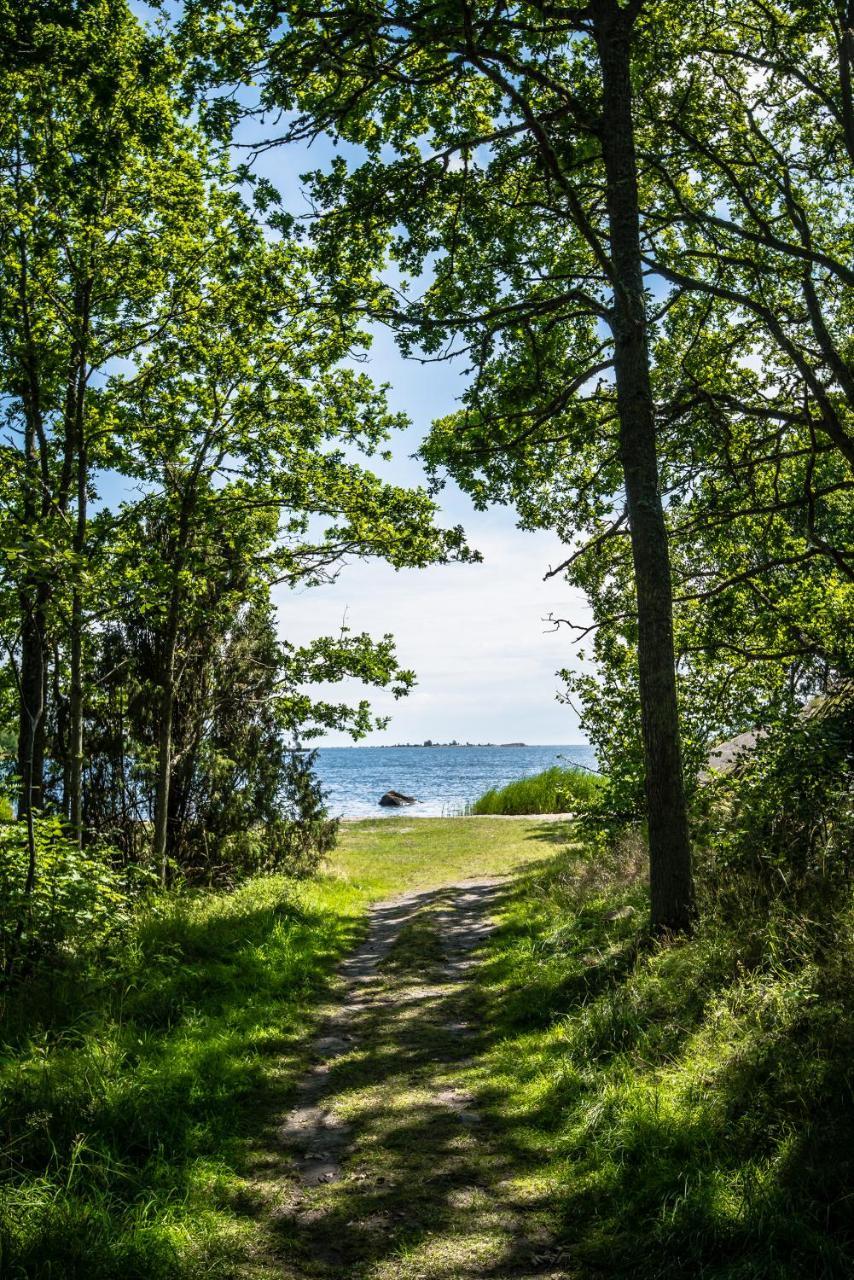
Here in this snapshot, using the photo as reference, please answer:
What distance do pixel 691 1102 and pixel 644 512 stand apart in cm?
483

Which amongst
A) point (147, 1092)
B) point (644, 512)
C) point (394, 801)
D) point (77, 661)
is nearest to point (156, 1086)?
point (147, 1092)

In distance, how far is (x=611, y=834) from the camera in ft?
34.3

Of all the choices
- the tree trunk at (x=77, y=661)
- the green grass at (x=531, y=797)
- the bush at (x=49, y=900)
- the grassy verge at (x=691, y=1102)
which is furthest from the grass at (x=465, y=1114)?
the green grass at (x=531, y=797)

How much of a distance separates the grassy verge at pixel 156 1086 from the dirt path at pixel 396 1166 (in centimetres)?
22

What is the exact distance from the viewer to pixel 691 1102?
447 cm

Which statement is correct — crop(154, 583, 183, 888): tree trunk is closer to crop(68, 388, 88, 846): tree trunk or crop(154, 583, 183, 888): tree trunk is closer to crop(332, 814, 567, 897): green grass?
crop(68, 388, 88, 846): tree trunk

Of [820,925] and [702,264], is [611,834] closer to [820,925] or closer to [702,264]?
[820,925]

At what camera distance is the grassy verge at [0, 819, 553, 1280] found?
3574 mm

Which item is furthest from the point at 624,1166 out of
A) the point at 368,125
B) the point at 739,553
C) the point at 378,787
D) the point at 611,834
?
the point at 378,787

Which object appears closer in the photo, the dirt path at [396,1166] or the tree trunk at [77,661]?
the dirt path at [396,1166]

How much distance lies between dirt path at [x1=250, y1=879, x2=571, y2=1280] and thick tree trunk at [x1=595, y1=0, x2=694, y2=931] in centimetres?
234

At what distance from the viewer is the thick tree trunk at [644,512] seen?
7.03 meters

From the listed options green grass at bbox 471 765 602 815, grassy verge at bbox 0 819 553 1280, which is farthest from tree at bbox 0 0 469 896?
green grass at bbox 471 765 602 815

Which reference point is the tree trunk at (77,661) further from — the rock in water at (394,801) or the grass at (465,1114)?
the rock in water at (394,801)
